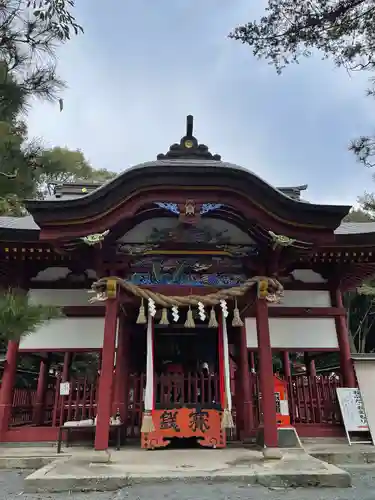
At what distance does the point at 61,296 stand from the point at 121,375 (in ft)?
5.77

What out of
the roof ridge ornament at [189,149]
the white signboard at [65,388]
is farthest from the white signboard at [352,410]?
the roof ridge ornament at [189,149]

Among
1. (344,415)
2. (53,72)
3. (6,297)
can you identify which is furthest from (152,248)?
(344,415)

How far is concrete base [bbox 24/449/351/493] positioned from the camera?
13.4ft

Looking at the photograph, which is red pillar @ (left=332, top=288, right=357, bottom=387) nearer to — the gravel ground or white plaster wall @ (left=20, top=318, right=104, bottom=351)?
the gravel ground

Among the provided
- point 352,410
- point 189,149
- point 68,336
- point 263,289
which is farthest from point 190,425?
point 189,149

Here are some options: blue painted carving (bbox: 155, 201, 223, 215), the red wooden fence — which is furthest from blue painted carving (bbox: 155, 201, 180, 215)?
the red wooden fence

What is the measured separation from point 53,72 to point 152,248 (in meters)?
2.83

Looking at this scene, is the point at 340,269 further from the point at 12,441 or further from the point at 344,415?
the point at 12,441

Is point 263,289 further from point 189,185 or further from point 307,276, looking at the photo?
point 307,276

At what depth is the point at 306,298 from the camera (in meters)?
7.46

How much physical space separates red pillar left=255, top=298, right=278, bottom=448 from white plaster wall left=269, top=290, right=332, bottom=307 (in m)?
1.73

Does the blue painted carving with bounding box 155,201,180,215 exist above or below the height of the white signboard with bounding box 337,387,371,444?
above

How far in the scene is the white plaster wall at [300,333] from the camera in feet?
23.3

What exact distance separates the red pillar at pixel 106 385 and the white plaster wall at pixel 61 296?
5.61 ft
